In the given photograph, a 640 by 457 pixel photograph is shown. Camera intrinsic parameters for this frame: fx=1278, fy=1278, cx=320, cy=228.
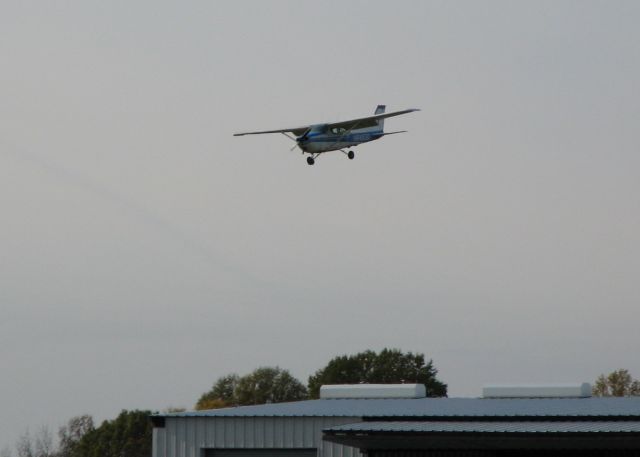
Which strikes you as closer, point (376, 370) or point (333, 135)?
point (333, 135)

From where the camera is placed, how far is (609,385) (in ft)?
333

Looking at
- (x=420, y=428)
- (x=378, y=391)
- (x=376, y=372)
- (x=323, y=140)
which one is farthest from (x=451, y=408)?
(x=376, y=372)

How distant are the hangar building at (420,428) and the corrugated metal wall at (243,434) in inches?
1.0

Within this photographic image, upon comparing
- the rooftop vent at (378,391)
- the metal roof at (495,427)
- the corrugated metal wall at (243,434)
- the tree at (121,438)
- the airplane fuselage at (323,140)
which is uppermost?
the airplane fuselage at (323,140)

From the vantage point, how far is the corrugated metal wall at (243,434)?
109 feet

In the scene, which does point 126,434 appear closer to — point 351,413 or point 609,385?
point 609,385

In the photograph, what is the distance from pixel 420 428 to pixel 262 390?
93.5 m

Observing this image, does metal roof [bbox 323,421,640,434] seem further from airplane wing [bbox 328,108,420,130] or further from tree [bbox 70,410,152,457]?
tree [bbox 70,410,152,457]

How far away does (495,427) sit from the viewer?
1182 inches

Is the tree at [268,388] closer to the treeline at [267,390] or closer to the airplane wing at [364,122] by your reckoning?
the treeline at [267,390]

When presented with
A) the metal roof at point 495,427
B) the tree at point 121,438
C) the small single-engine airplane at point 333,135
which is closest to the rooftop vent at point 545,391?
the metal roof at point 495,427

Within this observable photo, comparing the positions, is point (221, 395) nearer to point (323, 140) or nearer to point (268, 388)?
point (268, 388)

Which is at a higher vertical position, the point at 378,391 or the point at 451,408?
the point at 378,391

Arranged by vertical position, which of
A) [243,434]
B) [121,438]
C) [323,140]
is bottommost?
[243,434]
